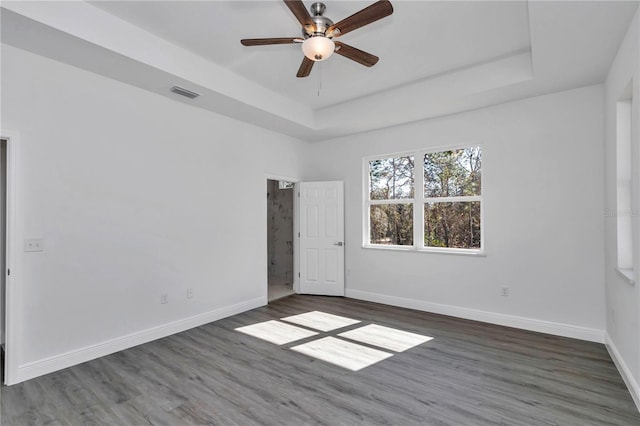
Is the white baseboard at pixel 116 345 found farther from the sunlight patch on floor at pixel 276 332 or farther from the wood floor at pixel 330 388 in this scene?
the sunlight patch on floor at pixel 276 332

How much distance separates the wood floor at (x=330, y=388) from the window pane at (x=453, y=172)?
192 cm

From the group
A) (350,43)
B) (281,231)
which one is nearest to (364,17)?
(350,43)

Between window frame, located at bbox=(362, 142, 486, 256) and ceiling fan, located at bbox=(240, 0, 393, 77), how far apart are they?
226cm

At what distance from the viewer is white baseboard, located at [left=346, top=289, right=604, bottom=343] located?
3429 millimetres

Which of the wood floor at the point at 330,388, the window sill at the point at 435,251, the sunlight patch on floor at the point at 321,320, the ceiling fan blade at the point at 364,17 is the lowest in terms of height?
the wood floor at the point at 330,388

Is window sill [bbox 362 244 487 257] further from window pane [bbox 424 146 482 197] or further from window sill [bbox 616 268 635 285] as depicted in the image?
window sill [bbox 616 268 635 285]

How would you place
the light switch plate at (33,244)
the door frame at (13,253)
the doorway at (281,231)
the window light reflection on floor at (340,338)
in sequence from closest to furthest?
1. the door frame at (13,253)
2. the light switch plate at (33,244)
3. the window light reflection on floor at (340,338)
4. the doorway at (281,231)

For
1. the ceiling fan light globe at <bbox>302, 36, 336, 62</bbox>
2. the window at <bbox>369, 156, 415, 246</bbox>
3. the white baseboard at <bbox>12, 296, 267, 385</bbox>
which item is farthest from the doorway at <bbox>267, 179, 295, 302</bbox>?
the ceiling fan light globe at <bbox>302, 36, 336, 62</bbox>

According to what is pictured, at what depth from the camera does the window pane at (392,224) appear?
4.80m

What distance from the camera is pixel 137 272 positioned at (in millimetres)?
3434

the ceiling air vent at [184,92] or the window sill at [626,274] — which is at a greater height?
the ceiling air vent at [184,92]

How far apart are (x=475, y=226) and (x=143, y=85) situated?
170 inches

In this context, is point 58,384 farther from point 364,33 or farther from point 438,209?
point 438,209

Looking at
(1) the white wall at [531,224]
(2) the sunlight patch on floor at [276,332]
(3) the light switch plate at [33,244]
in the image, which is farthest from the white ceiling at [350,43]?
(2) the sunlight patch on floor at [276,332]
